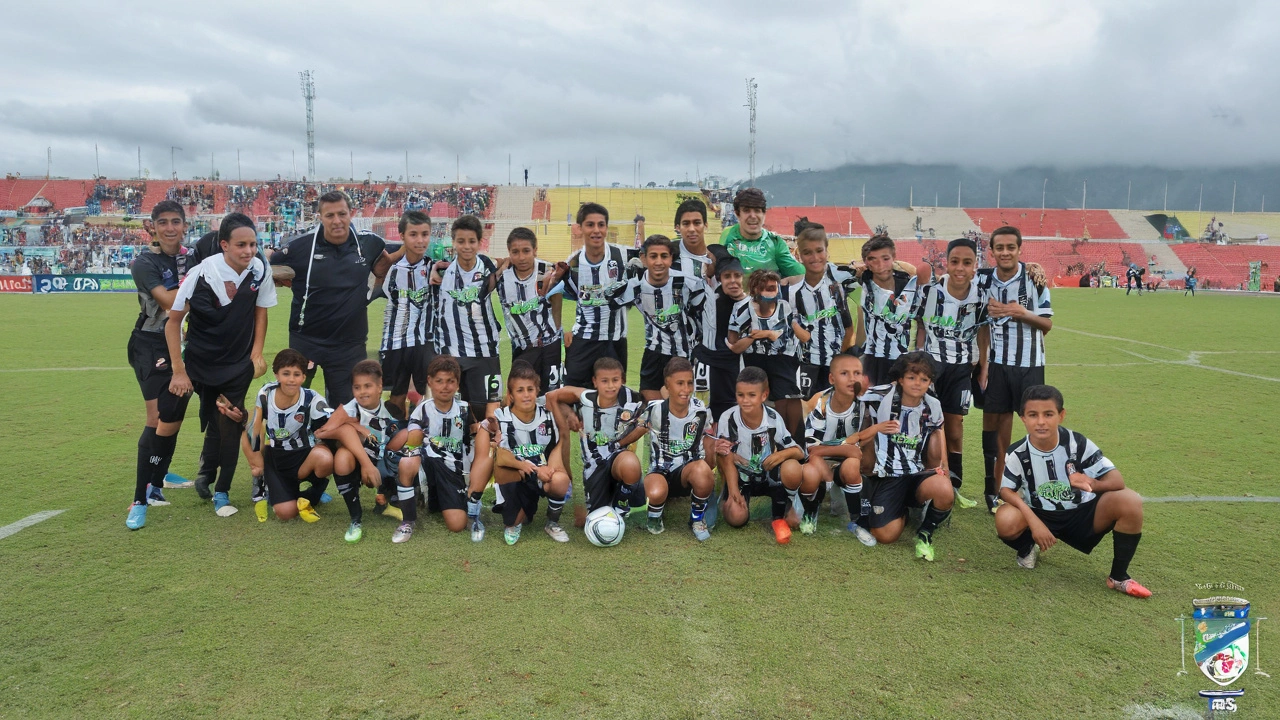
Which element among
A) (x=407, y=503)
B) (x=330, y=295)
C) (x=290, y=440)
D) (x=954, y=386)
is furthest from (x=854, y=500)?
(x=330, y=295)

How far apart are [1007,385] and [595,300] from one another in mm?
2794

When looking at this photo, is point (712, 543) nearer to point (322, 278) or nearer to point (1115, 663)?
point (1115, 663)

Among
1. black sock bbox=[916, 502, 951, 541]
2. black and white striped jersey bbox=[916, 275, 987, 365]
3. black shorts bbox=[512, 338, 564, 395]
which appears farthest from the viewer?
black shorts bbox=[512, 338, 564, 395]

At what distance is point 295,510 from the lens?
4621 millimetres

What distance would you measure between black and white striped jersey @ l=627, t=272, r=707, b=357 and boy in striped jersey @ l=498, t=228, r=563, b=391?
1.93ft

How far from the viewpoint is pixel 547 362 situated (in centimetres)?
534

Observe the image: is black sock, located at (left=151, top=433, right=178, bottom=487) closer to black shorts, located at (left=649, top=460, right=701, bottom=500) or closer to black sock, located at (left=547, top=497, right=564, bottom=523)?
black sock, located at (left=547, top=497, right=564, bottom=523)

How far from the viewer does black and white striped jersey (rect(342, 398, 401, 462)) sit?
4.68 metres

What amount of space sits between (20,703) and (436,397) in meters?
2.39

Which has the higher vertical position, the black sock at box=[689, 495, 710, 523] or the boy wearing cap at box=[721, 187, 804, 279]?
the boy wearing cap at box=[721, 187, 804, 279]

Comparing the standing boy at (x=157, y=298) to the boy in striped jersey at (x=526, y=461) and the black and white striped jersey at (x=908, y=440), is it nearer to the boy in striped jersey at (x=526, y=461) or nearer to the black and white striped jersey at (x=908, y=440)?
the boy in striped jersey at (x=526, y=461)

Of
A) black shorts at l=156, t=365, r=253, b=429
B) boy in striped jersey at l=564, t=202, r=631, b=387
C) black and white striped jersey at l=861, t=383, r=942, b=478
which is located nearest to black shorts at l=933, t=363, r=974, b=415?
black and white striped jersey at l=861, t=383, r=942, b=478

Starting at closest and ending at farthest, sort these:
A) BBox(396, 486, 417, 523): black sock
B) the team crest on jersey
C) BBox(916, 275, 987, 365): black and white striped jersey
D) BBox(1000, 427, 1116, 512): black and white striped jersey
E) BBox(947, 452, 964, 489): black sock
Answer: the team crest on jersey < BBox(1000, 427, 1116, 512): black and white striped jersey < BBox(396, 486, 417, 523): black sock < BBox(916, 275, 987, 365): black and white striped jersey < BBox(947, 452, 964, 489): black sock

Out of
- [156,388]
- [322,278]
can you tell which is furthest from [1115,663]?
[156,388]
